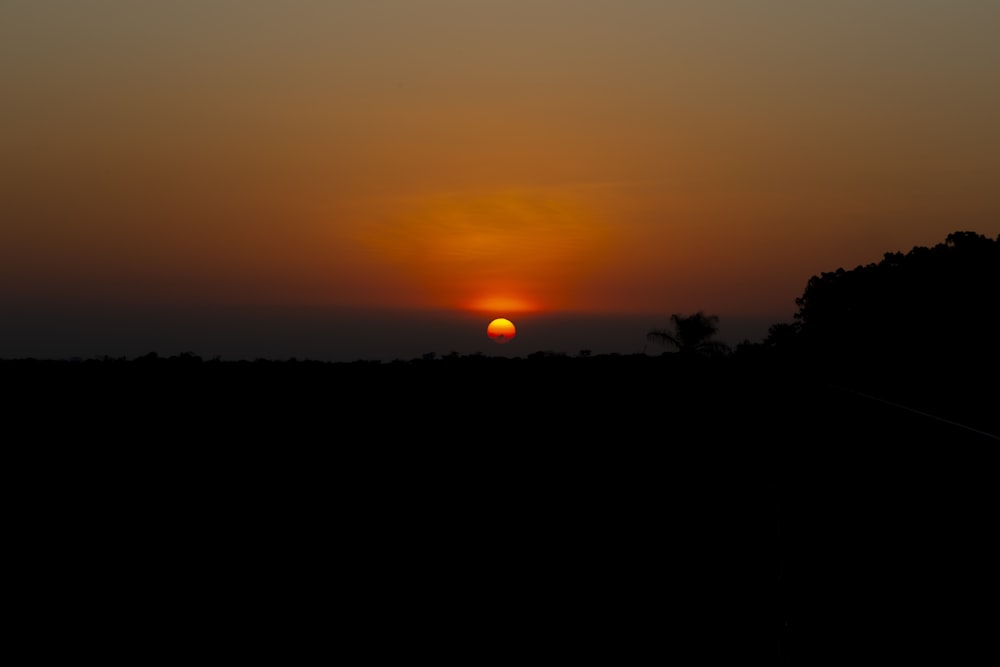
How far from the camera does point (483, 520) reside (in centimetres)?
509

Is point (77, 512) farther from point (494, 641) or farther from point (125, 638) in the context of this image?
point (494, 641)

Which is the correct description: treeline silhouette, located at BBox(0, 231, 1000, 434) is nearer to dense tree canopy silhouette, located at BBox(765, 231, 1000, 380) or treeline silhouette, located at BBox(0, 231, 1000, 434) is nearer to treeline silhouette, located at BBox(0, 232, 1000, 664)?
treeline silhouette, located at BBox(0, 232, 1000, 664)

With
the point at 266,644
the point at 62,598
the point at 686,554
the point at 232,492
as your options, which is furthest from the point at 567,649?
the point at 62,598

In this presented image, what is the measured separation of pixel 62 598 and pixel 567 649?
248cm

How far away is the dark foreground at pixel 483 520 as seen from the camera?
3.96 meters

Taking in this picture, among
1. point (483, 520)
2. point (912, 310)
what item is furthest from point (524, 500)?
point (912, 310)

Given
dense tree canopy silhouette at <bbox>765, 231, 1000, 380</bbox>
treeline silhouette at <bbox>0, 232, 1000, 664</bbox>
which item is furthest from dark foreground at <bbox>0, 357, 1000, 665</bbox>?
dense tree canopy silhouette at <bbox>765, 231, 1000, 380</bbox>

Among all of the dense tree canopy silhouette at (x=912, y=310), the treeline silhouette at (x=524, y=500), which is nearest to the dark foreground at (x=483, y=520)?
the treeline silhouette at (x=524, y=500)

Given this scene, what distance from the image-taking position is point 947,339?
87.1 ft

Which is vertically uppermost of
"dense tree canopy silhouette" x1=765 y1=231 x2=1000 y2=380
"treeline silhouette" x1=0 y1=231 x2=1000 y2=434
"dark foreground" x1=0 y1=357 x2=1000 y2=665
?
"dense tree canopy silhouette" x1=765 y1=231 x2=1000 y2=380

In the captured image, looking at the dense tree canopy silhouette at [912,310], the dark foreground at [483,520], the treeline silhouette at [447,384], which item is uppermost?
the dense tree canopy silhouette at [912,310]

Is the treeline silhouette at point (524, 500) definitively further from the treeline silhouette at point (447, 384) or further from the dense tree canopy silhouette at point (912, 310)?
the dense tree canopy silhouette at point (912, 310)

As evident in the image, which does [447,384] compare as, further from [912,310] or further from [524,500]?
[912,310]

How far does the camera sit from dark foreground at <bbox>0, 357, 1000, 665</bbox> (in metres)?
3.96
